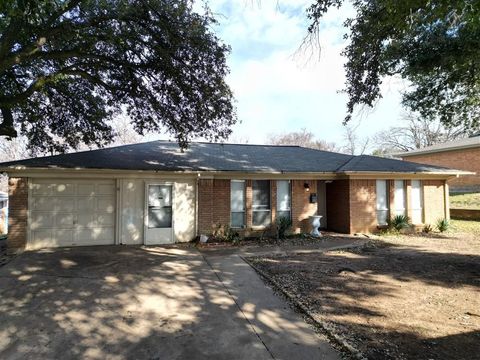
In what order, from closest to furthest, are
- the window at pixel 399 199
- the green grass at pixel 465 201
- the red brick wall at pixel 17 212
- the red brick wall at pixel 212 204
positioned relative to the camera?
the red brick wall at pixel 17 212 → the red brick wall at pixel 212 204 → the window at pixel 399 199 → the green grass at pixel 465 201

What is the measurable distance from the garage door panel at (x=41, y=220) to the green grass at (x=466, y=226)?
17.0 m

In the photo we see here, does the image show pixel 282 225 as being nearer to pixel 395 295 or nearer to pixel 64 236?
pixel 395 295

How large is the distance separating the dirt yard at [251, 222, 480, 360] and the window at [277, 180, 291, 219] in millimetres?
3499

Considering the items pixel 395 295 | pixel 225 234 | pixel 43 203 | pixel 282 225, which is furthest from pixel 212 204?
pixel 395 295

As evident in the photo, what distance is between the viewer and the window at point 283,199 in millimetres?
13148

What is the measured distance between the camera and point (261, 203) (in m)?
12.9

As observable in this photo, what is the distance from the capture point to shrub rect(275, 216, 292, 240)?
12.5m

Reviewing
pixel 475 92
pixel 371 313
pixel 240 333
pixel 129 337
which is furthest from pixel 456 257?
pixel 129 337

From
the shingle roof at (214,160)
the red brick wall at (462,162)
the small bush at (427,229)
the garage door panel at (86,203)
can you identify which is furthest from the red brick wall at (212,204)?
the red brick wall at (462,162)

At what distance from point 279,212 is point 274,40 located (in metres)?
8.06

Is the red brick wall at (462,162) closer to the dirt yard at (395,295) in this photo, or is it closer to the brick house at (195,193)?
the brick house at (195,193)

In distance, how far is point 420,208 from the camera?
1436 centimetres

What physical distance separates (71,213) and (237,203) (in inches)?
239

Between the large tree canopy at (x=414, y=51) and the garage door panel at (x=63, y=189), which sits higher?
the large tree canopy at (x=414, y=51)
